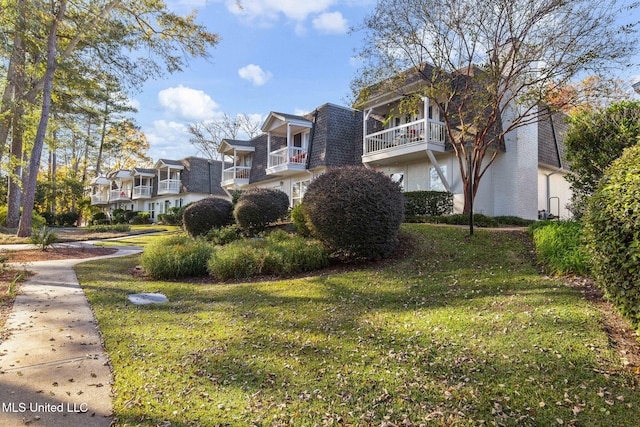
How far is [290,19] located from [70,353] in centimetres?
1065

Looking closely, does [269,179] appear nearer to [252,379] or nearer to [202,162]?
[202,162]

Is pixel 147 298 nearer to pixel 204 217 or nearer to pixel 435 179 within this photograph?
pixel 204 217

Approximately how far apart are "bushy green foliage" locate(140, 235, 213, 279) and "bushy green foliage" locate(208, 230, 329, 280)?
2.23 feet

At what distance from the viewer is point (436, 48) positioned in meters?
12.1

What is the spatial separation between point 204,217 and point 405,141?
905 cm

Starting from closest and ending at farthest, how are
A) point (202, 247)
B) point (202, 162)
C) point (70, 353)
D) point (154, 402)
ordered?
point (154, 402), point (70, 353), point (202, 247), point (202, 162)

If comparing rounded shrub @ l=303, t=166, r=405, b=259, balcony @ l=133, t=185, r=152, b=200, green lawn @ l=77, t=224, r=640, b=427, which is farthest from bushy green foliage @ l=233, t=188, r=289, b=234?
balcony @ l=133, t=185, r=152, b=200

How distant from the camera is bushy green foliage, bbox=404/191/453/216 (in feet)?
45.5

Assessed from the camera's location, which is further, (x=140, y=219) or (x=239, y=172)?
(x=140, y=219)

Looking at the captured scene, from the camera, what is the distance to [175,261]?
921cm

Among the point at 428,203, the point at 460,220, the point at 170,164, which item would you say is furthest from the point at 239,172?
the point at 460,220

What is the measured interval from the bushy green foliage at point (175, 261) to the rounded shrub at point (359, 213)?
3212mm

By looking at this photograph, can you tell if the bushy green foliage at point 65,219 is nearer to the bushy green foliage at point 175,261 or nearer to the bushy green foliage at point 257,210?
the bushy green foliage at point 257,210

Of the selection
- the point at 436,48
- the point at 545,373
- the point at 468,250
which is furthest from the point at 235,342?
the point at 436,48
